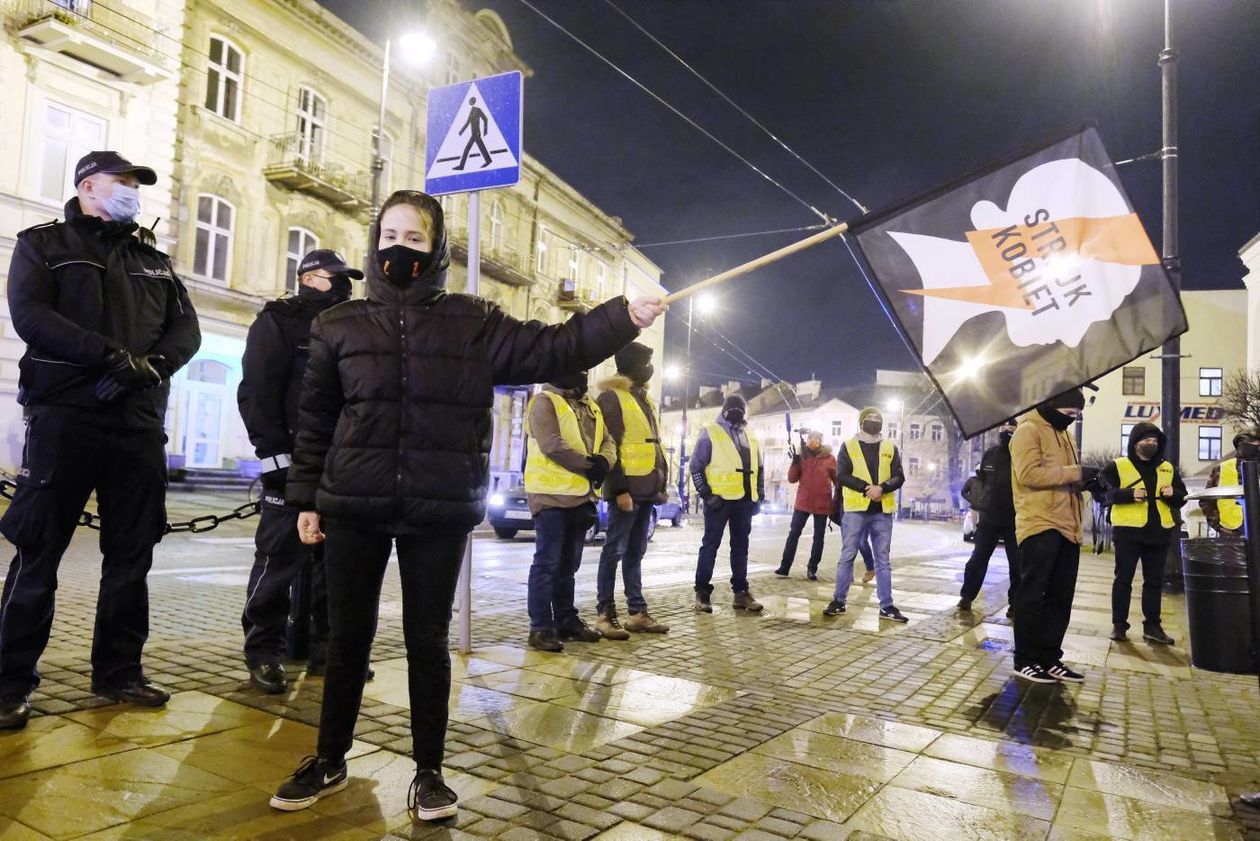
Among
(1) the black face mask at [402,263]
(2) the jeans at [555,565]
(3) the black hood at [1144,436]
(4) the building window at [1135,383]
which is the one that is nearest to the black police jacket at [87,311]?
(1) the black face mask at [402,263]

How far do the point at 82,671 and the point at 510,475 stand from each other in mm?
13404

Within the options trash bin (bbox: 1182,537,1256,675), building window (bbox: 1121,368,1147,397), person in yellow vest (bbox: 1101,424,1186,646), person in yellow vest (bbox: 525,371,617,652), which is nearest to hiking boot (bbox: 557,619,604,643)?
person in yellow vest (bbox: 525,371,617,652)

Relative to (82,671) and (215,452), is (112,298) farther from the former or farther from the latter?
(215,452)

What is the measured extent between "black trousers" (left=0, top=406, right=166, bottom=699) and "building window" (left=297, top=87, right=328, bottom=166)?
24254 millimetres

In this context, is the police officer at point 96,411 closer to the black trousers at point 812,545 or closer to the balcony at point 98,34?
the black trousers at point 812,545

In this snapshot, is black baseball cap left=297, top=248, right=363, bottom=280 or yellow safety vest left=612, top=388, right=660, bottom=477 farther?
yellow safety vest left=612, top=388, right=660, bottom=477

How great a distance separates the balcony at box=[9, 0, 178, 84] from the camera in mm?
18891

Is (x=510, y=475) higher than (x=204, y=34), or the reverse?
(x=204, y=34)

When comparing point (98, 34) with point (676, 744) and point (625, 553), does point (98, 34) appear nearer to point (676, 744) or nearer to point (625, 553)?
point (625, 553)

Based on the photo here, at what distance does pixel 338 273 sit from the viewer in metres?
4.98

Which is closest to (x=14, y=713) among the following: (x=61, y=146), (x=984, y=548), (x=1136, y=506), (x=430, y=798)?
(x=430, y=798)

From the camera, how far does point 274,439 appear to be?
183 inches

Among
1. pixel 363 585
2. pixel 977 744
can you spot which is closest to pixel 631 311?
pixel 363 585

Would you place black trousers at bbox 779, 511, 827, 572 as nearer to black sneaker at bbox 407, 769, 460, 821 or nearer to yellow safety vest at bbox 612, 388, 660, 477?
yellow safety vest at bbox 612, 388, 660, 477
